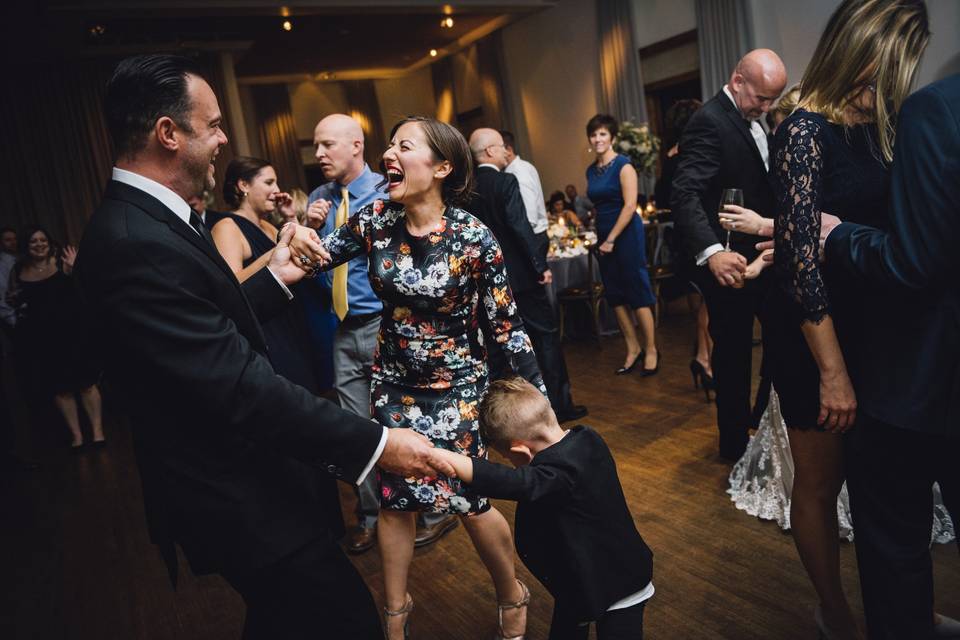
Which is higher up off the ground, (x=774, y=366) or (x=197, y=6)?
(x=197, y=6)

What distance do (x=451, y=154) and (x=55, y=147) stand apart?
10.8 meters

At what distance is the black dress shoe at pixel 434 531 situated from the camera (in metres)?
2.75

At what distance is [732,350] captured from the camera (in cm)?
287

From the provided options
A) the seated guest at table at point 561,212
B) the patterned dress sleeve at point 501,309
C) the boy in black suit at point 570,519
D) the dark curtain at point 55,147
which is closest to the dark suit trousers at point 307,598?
the boy in black suit at point 570,519

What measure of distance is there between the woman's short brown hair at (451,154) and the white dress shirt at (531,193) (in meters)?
Answer: 2.79

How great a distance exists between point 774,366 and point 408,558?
1.20 meters

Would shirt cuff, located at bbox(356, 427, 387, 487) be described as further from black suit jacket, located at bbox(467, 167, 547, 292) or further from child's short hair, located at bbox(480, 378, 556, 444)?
black suit jacket, located at bbox(467, 167, 547, 292)

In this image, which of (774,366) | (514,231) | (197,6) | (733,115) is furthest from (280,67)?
(774,366)

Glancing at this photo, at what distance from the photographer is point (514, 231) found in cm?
369

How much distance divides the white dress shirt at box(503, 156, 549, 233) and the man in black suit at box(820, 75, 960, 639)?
3.46 metres

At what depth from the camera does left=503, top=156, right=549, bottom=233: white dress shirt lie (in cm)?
479

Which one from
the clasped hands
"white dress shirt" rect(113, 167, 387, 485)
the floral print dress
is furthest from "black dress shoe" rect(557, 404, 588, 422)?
"white dress shirt" rect(113, 167, 387, 485)

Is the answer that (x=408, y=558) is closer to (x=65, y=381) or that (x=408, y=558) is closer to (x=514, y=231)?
(x=514, y=231)

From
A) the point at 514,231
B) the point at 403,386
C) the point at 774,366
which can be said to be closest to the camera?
the point at 774,366
